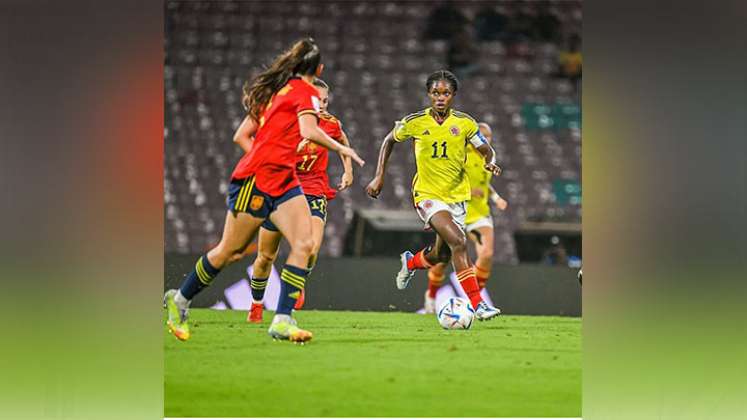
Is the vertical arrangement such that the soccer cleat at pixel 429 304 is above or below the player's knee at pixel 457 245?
below

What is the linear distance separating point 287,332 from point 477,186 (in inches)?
127

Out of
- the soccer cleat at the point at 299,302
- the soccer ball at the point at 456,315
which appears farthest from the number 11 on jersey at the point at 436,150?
the soccer cleat at the point at 299,302

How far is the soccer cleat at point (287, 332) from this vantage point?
6.07 m

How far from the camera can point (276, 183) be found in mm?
5836

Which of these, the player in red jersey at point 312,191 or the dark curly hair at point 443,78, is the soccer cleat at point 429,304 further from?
the dark curly hair at point 443,78

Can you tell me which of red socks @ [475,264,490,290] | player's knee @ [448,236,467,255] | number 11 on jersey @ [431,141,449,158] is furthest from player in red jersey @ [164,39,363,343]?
red socks @ [475,264,490,290]

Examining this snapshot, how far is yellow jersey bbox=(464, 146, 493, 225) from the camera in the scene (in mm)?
8523

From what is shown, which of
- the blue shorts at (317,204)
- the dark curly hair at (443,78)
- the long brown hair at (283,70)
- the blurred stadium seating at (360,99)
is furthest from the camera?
the blurred stadium seating at (360,99)

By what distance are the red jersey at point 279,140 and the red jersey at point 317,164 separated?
0.67 meters

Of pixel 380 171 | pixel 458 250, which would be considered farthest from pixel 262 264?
pixel 458 250
